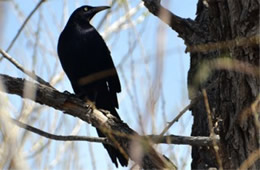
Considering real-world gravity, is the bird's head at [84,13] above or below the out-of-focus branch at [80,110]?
above

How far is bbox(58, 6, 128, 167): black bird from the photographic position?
4.58m

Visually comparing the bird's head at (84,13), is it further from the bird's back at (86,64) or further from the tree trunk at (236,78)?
the tree trunk at (236,78)

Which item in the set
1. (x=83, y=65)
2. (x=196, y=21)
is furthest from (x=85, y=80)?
(x=196, y=21)

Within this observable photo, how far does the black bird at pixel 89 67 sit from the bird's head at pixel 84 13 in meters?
0.34

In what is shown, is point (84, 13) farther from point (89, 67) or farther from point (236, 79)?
point (236, 79)

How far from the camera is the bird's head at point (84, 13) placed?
5133 mm

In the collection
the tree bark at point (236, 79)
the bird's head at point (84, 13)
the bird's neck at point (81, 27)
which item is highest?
the bird's head at point (84, 13)

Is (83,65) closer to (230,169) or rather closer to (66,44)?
(66,44)

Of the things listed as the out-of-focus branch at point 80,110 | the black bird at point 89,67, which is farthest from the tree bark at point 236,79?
the black bird at point 89,67

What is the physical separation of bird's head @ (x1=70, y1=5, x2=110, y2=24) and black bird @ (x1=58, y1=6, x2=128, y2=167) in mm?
342

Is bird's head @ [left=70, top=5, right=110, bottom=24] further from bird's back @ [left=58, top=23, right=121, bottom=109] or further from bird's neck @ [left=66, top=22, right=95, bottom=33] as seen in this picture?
bird's back @ [left=58, top=23, right=121, bottom=109]

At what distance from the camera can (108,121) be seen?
323 centimetres

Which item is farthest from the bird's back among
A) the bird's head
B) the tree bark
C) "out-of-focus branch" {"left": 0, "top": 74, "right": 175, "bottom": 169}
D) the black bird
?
the tree bark

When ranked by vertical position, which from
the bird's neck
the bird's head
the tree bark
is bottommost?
the tree bark
